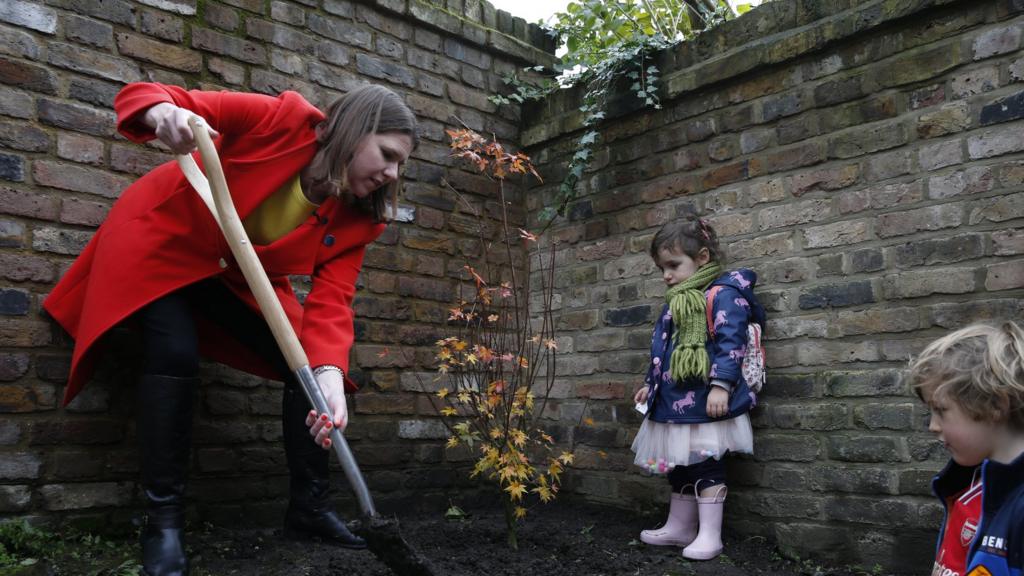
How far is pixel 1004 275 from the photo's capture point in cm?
260

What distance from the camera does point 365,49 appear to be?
12.5ft

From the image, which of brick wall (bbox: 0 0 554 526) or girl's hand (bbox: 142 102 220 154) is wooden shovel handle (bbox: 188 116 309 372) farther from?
brick wall (bbox: 0 0 554 526)

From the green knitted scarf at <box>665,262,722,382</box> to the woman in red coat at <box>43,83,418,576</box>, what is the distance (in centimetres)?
119

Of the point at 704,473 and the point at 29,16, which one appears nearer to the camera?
the point at 29,16

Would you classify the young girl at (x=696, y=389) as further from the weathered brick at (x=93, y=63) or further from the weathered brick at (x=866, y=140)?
the weathered brick at (x=93, y=63)

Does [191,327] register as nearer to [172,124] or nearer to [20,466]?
[172,124]

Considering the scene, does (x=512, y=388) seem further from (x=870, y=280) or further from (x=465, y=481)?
(x=870, y=280)

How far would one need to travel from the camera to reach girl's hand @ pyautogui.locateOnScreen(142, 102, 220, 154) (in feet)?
7.03

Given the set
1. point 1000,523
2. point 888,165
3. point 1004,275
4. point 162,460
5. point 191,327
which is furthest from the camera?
point 888,165

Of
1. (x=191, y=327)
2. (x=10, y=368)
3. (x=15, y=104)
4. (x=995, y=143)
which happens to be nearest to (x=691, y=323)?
(x=995, y=143)

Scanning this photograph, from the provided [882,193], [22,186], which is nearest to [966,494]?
[882,193]

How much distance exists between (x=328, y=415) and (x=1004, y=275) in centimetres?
214

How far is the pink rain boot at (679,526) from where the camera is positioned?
125 inches

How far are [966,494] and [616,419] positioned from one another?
1962mm
